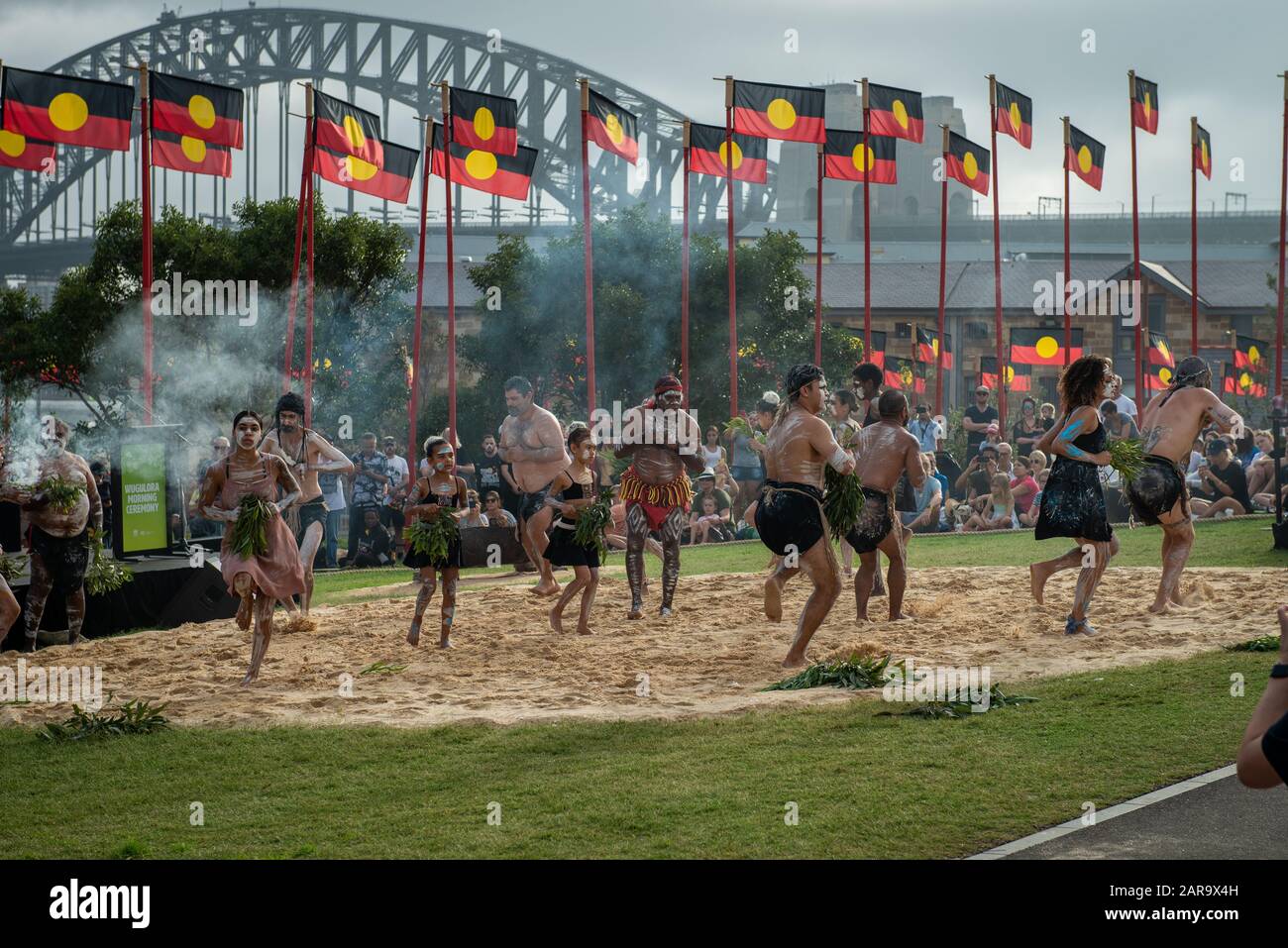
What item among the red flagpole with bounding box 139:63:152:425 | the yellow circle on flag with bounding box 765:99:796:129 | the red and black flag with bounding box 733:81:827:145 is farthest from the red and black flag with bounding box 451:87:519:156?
the red flagpole with bounding box 139:63:152:425

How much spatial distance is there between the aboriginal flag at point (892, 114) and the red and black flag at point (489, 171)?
7.22 m

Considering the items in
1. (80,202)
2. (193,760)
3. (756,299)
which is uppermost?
(80,202)

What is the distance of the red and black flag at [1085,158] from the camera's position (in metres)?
32.9

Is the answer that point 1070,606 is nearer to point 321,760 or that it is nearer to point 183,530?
point 321,760

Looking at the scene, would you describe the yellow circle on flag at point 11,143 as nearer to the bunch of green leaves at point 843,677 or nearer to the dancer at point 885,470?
the dancer at point 885,470

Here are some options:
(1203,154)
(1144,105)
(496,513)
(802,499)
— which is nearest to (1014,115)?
(1144,105)

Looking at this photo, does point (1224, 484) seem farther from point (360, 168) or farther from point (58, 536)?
point (58, 536)

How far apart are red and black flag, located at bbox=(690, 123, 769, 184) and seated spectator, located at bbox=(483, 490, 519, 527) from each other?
1039cm

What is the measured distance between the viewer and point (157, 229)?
36.8m

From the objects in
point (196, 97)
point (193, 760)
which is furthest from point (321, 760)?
point (196, 97)

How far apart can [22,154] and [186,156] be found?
9.09 ft

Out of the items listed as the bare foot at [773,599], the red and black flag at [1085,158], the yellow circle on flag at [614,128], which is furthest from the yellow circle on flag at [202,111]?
the red and black flag at [1085,158]

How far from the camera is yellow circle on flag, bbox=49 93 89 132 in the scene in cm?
2169
